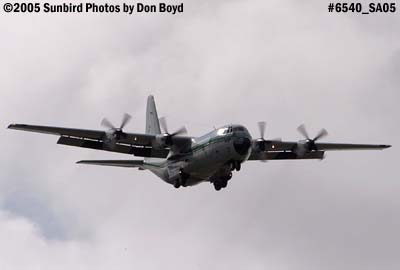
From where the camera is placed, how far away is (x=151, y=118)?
71562mm

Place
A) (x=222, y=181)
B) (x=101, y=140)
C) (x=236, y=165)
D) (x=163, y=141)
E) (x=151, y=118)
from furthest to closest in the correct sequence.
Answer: (x=151, y=118) → (x=222, y=181) → (x=163, y=141) → (x=101, y=140) → (x=236, y=165)

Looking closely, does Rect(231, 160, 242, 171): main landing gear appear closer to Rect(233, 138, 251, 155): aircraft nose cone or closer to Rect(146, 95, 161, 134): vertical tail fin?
Rect(233, 138, 251, 155): aircraft nose cone

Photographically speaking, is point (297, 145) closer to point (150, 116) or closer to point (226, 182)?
point (226, 182)

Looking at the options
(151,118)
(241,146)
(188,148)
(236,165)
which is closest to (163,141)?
(188,148)

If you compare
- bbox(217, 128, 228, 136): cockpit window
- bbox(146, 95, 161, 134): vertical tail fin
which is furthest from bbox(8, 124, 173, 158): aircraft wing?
bbox(146, 95, 161, 134): vertical tail fin

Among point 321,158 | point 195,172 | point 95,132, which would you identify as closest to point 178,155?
point 195,172

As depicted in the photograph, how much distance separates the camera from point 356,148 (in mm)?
67188

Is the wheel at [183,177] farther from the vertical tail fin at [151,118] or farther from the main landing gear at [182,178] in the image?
the vertical tail fin at [151,118]

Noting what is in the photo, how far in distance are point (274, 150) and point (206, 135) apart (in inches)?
331

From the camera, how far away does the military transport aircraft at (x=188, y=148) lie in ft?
186

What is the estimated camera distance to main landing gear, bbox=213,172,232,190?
60.0m

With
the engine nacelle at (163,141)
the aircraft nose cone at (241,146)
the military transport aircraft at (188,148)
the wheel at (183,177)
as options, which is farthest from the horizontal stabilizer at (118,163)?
the aircraft nose cone at (241,146)

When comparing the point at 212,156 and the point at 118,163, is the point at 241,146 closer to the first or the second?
the point at 212,156

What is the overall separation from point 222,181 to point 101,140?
878 cm
